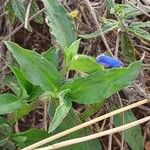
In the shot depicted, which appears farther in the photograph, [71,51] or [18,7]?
[18,7]

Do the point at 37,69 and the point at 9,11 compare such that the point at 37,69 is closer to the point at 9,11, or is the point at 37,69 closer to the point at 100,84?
the point at 100,84

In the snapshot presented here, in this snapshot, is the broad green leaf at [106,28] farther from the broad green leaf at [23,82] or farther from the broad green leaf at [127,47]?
the broad green leaf at [23,82]

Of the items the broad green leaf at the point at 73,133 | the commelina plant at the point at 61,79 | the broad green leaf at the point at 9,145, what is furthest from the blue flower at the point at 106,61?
the broad green leaf at the point at 9,145

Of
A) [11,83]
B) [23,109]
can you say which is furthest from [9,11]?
[23,109]

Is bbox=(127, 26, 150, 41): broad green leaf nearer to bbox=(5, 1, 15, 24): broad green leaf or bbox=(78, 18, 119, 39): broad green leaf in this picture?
bbox=(78, 18, 119, 39): broad green leaf

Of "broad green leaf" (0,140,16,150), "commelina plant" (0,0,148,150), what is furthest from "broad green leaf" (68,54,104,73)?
"broad green leaf" (0,140,16,150)

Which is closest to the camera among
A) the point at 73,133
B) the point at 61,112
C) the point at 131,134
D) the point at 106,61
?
the point at 61,112

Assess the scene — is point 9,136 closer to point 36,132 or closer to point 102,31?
point 36,132
